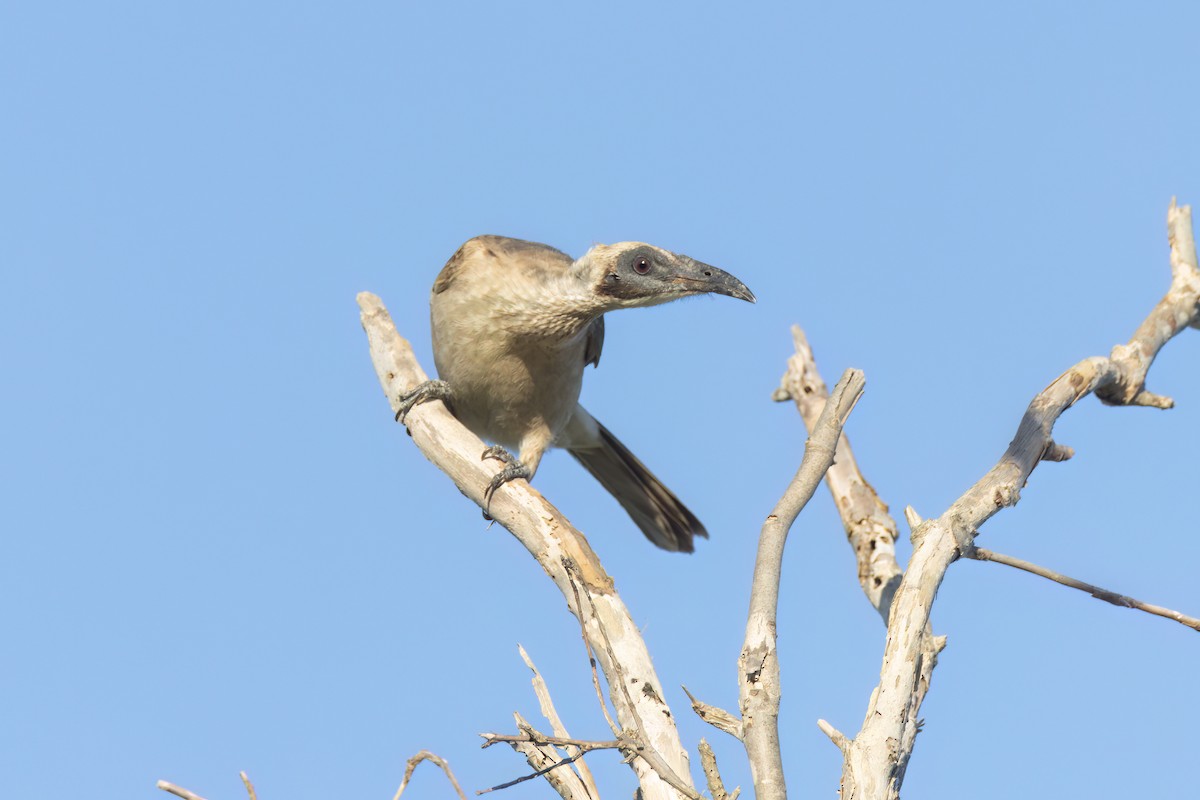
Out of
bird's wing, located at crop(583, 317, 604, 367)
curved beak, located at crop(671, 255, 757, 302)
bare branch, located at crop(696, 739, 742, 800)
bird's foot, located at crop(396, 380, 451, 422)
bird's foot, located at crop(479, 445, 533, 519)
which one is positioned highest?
bird's wing, located at crop(583, 317, 604, 367)

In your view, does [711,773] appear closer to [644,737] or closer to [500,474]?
[644,737]

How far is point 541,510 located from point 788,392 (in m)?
2.80

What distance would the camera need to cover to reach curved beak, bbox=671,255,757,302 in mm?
6648

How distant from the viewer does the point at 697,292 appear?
6.69 m

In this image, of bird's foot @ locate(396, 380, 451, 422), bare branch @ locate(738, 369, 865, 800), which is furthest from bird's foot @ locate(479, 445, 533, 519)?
bare branch @ locate(738, 369, 865, 800)

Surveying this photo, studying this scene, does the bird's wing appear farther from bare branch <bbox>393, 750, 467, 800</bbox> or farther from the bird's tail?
bare branch <bbox>393, 750, 467, 800</bbox>

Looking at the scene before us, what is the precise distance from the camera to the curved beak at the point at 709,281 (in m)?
6.65

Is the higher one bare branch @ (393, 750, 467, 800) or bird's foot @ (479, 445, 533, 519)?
bird's foot @ (479, 445, 533, 519)

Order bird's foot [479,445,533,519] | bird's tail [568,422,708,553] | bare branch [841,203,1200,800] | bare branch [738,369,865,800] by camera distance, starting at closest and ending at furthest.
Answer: bare branch [738,369,865,800], bare branch [841,203,1200,800], bird's foot [479,445,533,519], bird's tail [568,422,708,553]

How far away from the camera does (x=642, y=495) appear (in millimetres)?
8188

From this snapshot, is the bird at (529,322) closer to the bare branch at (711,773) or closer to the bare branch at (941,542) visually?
the bare branch at (941,542)

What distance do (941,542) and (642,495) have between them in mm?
3603

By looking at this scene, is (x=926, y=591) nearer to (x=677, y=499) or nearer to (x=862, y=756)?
(x=862, y=756)

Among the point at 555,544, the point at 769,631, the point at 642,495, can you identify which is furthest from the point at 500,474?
the point at 642,495
